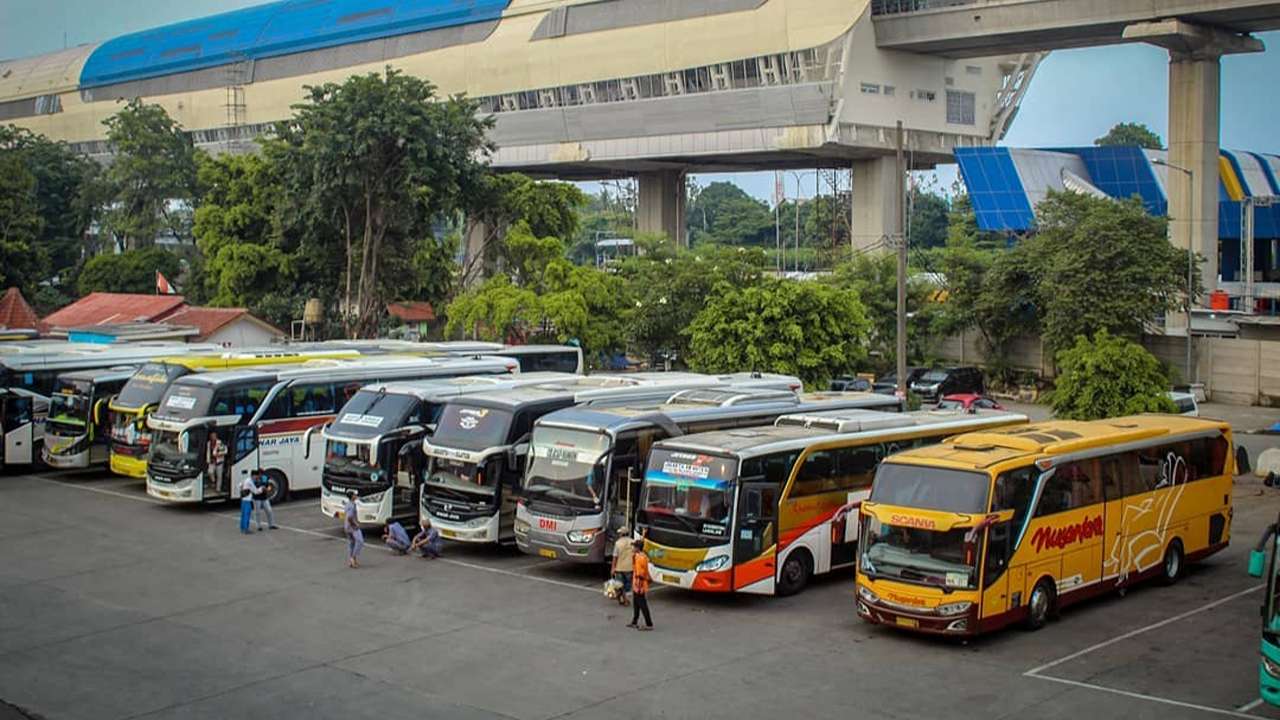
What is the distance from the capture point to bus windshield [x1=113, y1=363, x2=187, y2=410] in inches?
1141

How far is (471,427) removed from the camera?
74.9 ft

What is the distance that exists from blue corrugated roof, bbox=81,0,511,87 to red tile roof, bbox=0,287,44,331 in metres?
29.4

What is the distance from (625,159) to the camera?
229 ft

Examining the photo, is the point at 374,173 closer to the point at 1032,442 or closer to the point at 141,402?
the point at 141,402

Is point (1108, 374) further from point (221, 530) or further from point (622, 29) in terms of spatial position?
point (622, 29)

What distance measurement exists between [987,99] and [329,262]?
33.8 metres

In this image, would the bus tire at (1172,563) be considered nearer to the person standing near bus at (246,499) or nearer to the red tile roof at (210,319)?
the person standing near bus at (246,499)

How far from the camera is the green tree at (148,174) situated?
255 feet

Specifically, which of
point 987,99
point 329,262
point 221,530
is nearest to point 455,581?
point 221,530

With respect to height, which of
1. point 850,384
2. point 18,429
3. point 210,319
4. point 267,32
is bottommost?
point 18,429

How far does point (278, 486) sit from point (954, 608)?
16.5m

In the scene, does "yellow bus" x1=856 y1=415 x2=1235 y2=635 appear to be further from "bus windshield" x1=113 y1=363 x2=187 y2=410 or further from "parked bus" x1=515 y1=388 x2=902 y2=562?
"bus windshield" x1=113 y1=363 x2=187 y2=410

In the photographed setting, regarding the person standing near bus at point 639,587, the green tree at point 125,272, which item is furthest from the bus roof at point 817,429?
the green tree at point 125,272

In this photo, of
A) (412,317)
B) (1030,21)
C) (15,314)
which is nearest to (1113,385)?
(1030,21)
